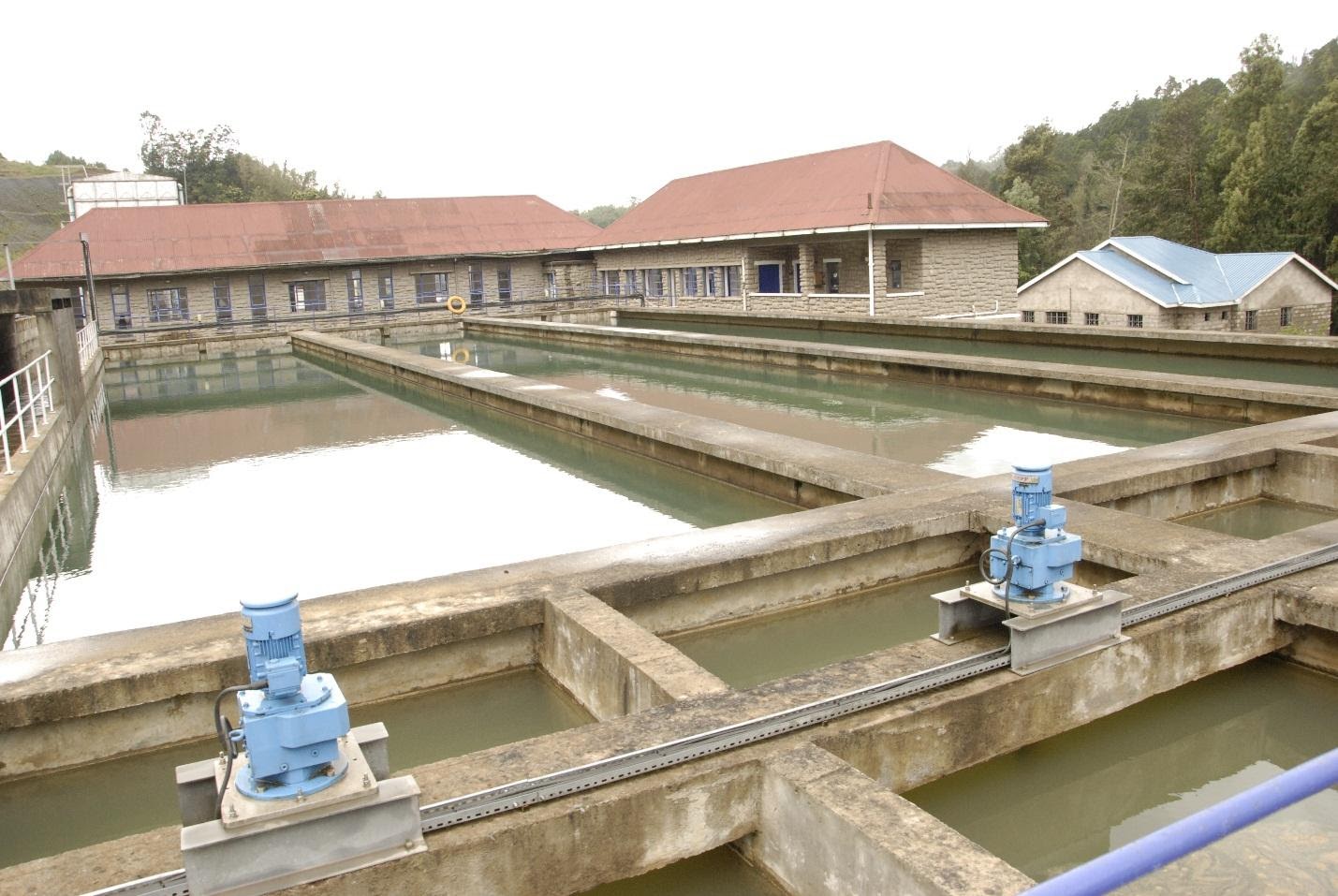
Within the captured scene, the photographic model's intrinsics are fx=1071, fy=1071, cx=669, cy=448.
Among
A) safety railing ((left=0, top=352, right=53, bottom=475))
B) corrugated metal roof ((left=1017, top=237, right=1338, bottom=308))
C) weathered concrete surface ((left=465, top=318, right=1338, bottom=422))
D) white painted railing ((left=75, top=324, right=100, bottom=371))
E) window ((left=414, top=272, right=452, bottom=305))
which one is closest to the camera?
weathered concrete surface ((left=465, top=318, right=1338, bottom=422))

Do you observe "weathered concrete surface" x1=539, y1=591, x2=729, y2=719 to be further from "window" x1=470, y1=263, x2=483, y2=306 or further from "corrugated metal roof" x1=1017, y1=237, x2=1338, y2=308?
"window" x1=470, y1=263, x2=483, y2=306

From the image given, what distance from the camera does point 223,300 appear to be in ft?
102

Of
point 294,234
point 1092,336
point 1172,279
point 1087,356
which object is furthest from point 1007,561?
point 294,234

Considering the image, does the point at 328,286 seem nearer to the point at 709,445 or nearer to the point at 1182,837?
the point at 709,445

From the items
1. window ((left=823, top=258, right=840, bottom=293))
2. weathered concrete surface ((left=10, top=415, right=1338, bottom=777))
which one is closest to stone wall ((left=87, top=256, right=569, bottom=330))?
window ((left=823, top=258, right=840, bottom=293))

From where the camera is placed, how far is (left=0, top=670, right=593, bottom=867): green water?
4156mm

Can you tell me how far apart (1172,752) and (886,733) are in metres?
1.46

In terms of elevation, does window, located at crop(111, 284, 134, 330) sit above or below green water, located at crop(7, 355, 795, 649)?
above

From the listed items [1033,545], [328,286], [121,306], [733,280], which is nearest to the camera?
[1033,545]

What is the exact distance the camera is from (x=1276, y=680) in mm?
4867

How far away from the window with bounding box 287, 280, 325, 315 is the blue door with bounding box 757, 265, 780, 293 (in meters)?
13.3

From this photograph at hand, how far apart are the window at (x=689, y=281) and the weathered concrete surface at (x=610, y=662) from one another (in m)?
25.0

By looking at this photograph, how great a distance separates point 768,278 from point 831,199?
3.82 meters

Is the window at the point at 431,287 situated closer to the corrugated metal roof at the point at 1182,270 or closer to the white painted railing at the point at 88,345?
the white painted railing at the point at 88,345
